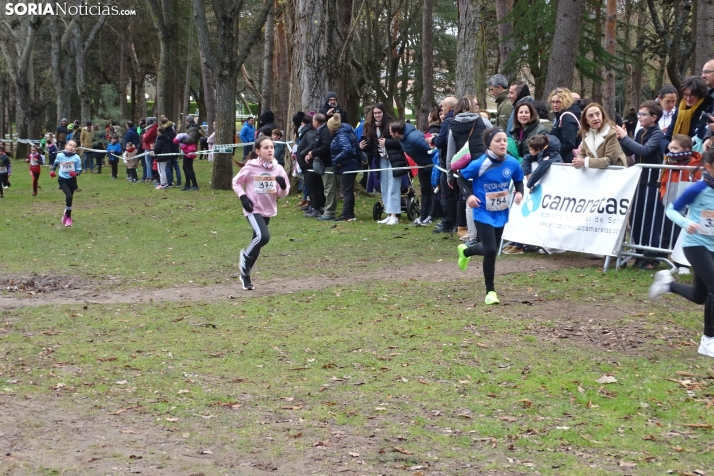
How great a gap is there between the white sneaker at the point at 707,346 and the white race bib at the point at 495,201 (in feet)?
9.39

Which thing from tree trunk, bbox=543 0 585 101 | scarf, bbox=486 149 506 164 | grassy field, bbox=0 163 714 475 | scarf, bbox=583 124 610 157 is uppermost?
tree trunk, bbox=543 0 585 101

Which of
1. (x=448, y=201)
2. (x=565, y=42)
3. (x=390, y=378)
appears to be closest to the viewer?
(x=390, y=378)

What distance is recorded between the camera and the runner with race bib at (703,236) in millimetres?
7402

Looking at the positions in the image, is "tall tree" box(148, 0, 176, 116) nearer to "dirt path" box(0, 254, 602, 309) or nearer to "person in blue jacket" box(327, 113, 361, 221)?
"person in blue jacket" box(327, 113, 361, 221)

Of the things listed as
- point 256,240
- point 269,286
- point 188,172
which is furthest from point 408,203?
point 188,172

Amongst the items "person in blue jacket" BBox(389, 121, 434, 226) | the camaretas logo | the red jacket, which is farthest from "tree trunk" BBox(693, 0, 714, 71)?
the camaretas logo

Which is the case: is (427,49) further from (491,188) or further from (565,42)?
(491,188)

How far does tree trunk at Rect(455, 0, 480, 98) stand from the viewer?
744 inches

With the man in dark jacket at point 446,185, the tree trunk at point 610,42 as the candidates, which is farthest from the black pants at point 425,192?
the tree trunk at point 610,42

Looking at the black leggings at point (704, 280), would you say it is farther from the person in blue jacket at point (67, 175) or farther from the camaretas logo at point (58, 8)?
the camaretas logo at point (58, 8)

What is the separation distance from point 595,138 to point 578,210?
1001mm

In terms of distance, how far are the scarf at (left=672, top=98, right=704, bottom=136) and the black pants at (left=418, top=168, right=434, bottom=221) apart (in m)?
6.12

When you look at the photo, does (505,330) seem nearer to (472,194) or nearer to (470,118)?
(472,194)

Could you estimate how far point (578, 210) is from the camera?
470 inches
